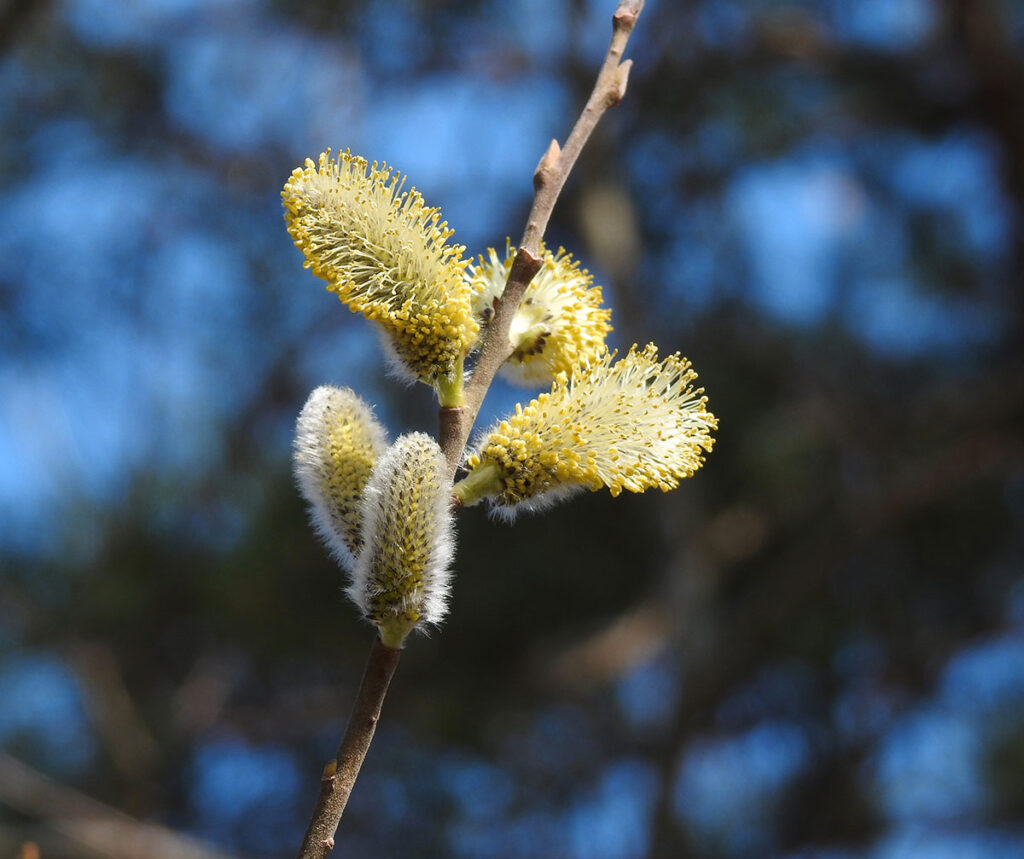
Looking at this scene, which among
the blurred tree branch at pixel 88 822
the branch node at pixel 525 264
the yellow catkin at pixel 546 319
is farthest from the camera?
the blurred tree branch at pixel 88 822

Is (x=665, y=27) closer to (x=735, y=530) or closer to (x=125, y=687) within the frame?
(x=735, y=530)

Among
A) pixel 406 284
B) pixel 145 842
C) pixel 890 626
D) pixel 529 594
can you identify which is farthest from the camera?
pixel 529 594

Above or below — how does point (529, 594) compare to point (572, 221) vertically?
below

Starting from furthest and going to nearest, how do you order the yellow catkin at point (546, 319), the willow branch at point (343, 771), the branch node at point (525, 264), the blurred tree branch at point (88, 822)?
the blurred tree branch at point (88, 822) < the yellow catkin at point (546, 319) < the branch node at point (525, 264) < the willow branch at point (343, 771)

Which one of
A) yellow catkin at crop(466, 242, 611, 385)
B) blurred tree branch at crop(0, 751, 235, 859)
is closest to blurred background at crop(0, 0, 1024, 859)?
blurred tree branch at crop(0, 751, 235, 859)

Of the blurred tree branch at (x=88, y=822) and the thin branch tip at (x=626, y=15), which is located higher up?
the blurred tree branch at (x=88, y=822)

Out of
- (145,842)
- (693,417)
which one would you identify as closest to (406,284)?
(693,417)

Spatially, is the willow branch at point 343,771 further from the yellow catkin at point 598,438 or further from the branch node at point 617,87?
the branch node at point 617,87

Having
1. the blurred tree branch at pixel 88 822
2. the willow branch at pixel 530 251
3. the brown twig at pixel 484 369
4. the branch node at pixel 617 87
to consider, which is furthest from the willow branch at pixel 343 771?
the blurred tree branch at pixel 88 822
